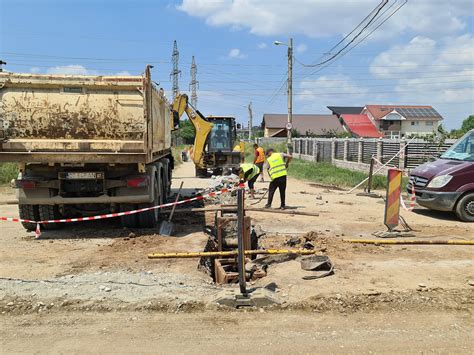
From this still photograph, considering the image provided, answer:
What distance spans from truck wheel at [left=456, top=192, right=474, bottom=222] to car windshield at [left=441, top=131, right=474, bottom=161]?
0.90 m

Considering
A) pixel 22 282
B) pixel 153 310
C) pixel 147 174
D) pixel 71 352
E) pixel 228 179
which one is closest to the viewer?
pixel 71 352

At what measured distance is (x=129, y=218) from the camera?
8.73 meters

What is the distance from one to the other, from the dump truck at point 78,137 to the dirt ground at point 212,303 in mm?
998

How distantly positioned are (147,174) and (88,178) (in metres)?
1.10

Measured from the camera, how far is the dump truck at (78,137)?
7809 mm

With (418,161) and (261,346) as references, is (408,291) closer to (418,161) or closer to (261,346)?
(261,346)

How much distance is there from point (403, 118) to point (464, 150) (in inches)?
2364

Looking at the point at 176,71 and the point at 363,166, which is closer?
the point at 363,166

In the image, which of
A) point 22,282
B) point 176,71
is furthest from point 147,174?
point 176,71

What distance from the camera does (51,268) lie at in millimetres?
6137

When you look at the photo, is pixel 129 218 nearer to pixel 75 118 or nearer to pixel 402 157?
pixel 75 118

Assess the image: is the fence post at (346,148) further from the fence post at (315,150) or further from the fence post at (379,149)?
the fence post at (315,150)

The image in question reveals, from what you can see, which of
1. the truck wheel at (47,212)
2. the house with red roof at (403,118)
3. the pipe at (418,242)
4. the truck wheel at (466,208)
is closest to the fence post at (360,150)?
the truck wheel at (466,208)

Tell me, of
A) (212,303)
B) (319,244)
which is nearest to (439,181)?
(319,244)
